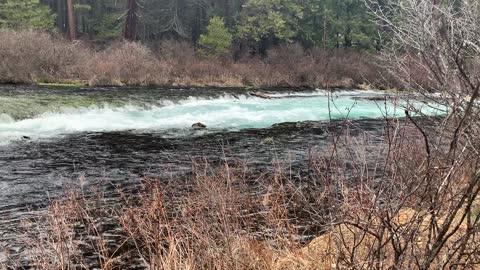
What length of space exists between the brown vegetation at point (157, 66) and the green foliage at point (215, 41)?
1478 millimetres

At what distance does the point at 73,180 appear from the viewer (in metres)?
8.95

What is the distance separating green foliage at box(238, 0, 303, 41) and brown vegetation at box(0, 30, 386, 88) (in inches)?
87.2

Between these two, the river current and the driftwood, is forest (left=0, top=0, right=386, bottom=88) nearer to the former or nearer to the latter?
the river current

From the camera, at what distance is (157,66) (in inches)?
1165

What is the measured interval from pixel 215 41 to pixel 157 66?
985 centimetres

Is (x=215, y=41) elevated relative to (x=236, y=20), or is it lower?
lower

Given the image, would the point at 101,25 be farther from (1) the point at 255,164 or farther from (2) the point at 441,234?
(2) the point at 441,234

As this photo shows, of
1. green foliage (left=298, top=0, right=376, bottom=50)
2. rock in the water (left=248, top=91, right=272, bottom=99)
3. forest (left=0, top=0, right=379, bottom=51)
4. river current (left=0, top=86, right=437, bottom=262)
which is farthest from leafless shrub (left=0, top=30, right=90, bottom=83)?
green foliage (left=298, top=0, right=376, bottom=50)

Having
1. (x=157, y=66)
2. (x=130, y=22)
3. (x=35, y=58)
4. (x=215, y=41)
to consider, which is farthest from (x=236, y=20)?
(x=35, y=58)

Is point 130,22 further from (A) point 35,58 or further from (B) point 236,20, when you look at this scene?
(A) point 35,58

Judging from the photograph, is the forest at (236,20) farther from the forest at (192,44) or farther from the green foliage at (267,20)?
Result: the forest at (192,44)

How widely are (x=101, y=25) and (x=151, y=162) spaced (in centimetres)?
4023

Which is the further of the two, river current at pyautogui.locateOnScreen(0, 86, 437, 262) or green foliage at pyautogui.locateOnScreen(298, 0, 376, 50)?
green foliage at pyautogui.locateOnScreen(298, 0, 376, 50)

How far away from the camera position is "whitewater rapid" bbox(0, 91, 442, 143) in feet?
48.6
